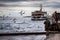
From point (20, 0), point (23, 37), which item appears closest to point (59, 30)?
point (23, 37)

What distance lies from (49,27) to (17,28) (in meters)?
1.59

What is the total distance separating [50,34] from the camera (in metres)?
4.91

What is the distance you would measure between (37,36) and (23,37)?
35 centimetres

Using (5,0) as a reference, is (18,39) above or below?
below

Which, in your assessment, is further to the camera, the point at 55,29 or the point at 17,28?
the point at 17,28

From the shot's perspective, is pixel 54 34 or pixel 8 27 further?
pixel 8 27

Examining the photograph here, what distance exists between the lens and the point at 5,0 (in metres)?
16.2

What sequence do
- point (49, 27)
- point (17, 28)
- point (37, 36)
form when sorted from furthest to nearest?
1. point (17, 28)
2. point (37, 36)
3. point (49, 27)

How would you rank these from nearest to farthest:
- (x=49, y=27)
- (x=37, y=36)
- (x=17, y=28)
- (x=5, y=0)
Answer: (x=49, y=27) → (x=37, y=36) → (x=17, y=28) → (x=5, y=0)

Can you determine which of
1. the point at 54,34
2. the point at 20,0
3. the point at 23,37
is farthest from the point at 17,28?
the point at 20,0

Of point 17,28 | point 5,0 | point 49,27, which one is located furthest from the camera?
point 5,0

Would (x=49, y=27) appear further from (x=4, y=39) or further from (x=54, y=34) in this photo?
(x=4, y=39)

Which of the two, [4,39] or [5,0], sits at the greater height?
[5,0]

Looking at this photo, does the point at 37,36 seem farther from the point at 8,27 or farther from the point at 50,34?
the point at 8,27
